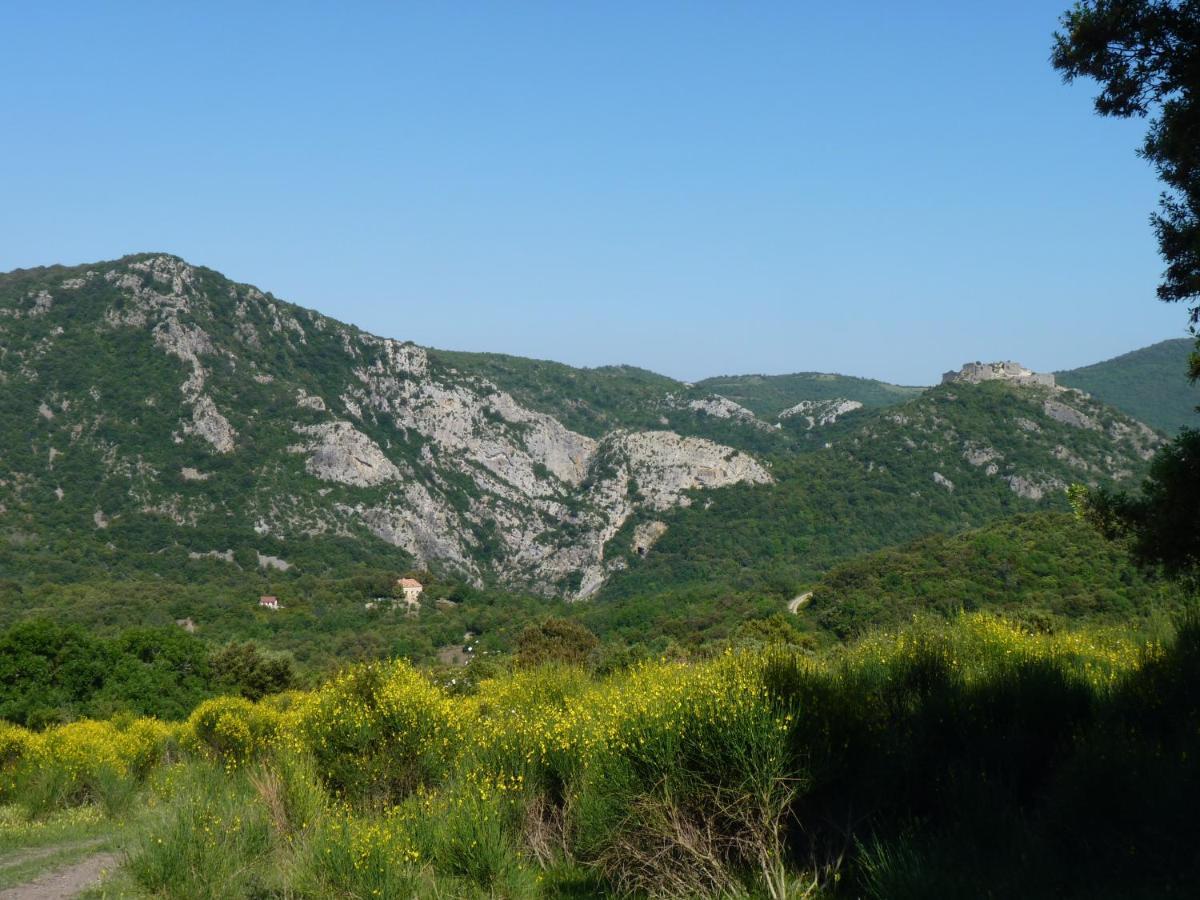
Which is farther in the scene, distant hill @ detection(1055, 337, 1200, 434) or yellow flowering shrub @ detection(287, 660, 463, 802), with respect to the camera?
distant hill @ detection(1055, 337, 1200, 434)

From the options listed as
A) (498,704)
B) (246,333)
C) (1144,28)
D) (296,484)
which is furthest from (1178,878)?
(246,333)

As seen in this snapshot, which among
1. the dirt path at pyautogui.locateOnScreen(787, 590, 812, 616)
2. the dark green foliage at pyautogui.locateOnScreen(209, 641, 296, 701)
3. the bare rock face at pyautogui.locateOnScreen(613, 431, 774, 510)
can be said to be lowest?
the dirt path at pyautogui.locateOnScreen(787, 590, 812, 616)

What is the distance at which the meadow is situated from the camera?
6.15 metres

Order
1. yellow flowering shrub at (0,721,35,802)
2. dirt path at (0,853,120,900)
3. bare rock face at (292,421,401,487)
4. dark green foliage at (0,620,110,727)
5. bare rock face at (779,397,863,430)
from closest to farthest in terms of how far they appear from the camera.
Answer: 1. dirt path at (0,853,120,900)
2. yellow flowering shrub at (0,721,35,802)
3. dark green foliage at (0,620,110,727)
4. bare rock face at (292,421,401,487)
5. bare rock face at (779,397,863,430)

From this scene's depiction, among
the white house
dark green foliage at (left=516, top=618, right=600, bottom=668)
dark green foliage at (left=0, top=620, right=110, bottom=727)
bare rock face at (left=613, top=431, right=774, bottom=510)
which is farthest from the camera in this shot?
bare rock face at (left=613, top=431, right=774, bottom=510)

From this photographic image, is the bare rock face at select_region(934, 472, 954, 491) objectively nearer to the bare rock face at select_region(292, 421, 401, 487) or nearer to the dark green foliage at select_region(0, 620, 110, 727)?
the bare rock face at select_region(292, 421, 401, 487)

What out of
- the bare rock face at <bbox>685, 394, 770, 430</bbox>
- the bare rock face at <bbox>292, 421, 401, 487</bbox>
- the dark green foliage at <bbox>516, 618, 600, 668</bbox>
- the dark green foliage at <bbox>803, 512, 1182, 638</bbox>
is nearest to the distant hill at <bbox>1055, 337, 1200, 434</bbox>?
the bare rock face at <bbox>685, 394, 770, 430</bbox>

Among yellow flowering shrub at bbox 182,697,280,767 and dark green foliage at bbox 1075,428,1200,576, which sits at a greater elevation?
dark green foliage at bbox 1075,428,1200,576

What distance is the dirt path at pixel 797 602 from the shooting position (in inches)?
2542

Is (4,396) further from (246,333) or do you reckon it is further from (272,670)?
(272,670)

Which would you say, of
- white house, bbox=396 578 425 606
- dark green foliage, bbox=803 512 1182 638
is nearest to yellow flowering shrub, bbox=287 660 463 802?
dark green foliage, bbox=803 512 1182 638

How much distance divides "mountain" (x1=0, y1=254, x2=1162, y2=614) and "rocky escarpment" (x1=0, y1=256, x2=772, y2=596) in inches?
11.4

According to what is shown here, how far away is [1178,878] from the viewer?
210 inches

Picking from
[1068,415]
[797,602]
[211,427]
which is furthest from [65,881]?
[1068,415]
